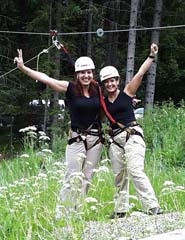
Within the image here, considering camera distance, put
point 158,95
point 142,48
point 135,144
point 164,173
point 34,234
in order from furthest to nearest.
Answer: point 158,95
point 142,48
point 164,173
point 135,144
point 34,234

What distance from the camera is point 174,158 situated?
8.85 meters

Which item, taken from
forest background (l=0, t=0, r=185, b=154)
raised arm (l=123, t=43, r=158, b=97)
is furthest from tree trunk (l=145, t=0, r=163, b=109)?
raised arm (l=123, t=43, r=158, b=97)

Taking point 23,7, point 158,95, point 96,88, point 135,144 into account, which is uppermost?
point 23,7

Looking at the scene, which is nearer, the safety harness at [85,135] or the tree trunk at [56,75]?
the safety harness at [85,135]

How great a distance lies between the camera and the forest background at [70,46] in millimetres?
18109

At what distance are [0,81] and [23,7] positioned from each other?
4.07 m

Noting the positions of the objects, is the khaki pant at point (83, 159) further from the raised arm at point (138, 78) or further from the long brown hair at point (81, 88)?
the raised arm at point (138, 78)

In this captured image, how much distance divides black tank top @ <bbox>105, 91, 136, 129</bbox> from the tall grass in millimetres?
454

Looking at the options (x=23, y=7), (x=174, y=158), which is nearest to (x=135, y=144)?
(x=174, y=158)

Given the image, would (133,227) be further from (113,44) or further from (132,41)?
(113,44)

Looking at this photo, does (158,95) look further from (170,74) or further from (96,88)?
(96,88)

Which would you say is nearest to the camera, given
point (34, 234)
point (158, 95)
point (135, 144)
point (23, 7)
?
point (34, 234)

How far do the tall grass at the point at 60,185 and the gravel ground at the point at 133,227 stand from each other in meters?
0.14

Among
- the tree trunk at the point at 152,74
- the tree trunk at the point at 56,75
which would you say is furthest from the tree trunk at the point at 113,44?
the tree trunk at the point at 56,75
